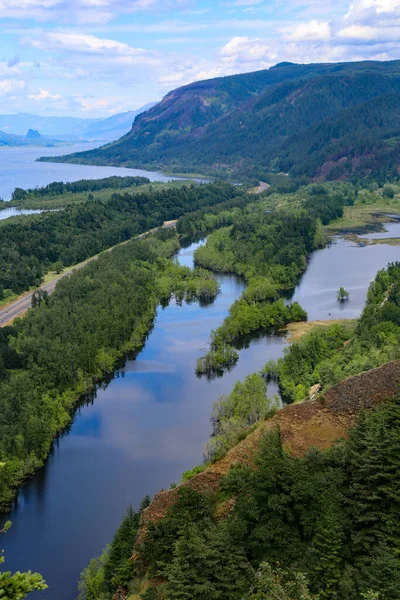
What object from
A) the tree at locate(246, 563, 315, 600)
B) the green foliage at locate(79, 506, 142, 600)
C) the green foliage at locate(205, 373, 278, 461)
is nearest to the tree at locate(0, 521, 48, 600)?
the tree at locate(246, 563, 315, 600)

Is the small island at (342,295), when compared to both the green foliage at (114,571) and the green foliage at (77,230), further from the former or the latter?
the green foliage at (114,571)

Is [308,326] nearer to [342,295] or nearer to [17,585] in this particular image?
Result: [342,295]

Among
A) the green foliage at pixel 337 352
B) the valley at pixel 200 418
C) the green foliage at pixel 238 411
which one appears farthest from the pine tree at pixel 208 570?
the green foliage at pixel 337 352

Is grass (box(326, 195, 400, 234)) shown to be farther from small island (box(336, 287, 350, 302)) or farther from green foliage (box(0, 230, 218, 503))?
green foliage (box(0, 230, 218, 503))

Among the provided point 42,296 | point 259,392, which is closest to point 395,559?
point 259,392

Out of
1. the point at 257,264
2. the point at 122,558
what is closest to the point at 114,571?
the point at 122,558

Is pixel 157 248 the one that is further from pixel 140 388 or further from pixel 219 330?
pixel 140 388
